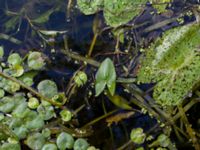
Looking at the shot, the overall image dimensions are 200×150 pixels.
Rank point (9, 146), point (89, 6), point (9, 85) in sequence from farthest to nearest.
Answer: point (89, 6) < point (9, 85) < point (9, 146)

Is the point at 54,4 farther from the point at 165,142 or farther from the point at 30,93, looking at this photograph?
the point at 165,142

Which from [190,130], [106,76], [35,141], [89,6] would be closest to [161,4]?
[89,6]

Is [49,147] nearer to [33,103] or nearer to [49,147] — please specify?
[49,147]

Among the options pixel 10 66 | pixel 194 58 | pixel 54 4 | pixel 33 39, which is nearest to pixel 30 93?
pixel 10 66

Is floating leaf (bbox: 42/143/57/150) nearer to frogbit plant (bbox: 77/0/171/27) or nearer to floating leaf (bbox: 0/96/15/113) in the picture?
floating leaf (bbox: 0/96/15/113)

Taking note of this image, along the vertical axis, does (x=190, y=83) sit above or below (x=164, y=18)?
below

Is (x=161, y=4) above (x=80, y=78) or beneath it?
above

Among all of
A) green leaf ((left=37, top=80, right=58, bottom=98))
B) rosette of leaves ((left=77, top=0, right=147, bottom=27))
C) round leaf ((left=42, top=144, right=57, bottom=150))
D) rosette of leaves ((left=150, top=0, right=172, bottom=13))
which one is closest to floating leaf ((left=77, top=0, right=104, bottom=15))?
rosette of leaves ((left=77, top=0, right=147, bottom=27))
